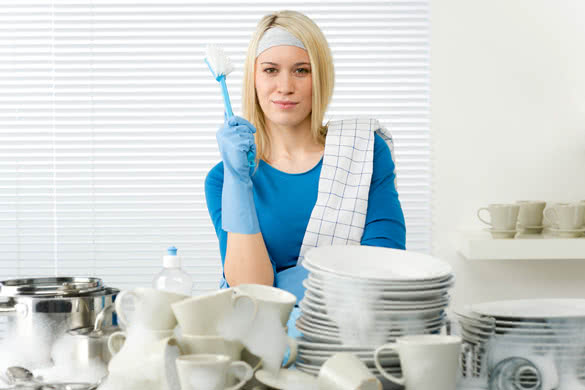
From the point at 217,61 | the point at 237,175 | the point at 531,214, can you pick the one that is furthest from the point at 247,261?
the point at 531,214

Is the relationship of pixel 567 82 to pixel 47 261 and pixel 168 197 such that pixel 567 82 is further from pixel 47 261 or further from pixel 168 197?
pixel 47 261

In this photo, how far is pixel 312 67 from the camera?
151cm

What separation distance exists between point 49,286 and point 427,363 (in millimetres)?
590

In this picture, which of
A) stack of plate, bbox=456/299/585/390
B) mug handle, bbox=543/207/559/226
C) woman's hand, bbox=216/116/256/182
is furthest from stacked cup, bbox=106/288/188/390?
mug handle, bbox=543/207/559/226

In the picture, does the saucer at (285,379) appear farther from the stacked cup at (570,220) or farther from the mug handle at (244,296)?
the stacked cup at (570,220)

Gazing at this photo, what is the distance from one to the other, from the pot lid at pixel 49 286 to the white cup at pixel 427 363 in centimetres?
47

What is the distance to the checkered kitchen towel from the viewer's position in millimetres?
1504

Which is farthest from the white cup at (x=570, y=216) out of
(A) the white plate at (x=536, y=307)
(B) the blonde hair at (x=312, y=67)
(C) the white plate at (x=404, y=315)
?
(C) the white plate at (x=404, y=315)

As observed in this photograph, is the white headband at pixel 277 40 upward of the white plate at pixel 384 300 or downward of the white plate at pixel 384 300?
upward

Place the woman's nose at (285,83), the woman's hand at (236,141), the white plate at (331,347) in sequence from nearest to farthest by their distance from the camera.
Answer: the white plate at (331,347) < the woman's hand at (236,141) < the woman's nose at (285,83)

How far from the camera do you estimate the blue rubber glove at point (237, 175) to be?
Result: 1.22 meters

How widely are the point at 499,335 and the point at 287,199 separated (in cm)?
86

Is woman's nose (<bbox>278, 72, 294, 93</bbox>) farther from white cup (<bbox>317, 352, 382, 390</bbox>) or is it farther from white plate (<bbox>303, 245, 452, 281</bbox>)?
white cup (<bbox>317, 352, 382, 390</bbox>)

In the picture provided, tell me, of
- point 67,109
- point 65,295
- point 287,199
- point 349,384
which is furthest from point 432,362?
point 67,109
